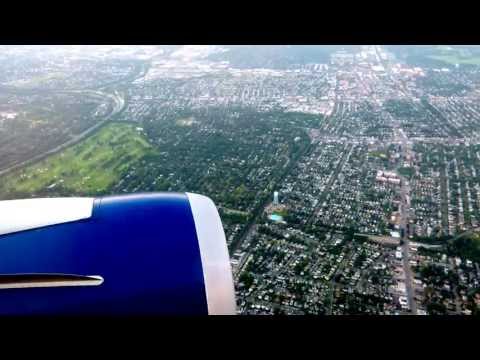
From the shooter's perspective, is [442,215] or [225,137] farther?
[225,137]

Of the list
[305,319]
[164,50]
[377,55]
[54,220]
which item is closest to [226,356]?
[305,319]

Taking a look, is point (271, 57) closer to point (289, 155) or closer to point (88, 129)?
point (289, 155)

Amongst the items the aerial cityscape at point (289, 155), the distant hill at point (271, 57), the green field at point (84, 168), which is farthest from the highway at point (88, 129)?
the distant hill at point (271, 57)

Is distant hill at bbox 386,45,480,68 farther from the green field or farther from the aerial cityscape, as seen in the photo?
the green field

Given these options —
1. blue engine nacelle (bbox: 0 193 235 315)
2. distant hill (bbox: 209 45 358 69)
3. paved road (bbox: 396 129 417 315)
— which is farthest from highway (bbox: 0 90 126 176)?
blue engine nacelle (bbox: 0 193 235 315)
